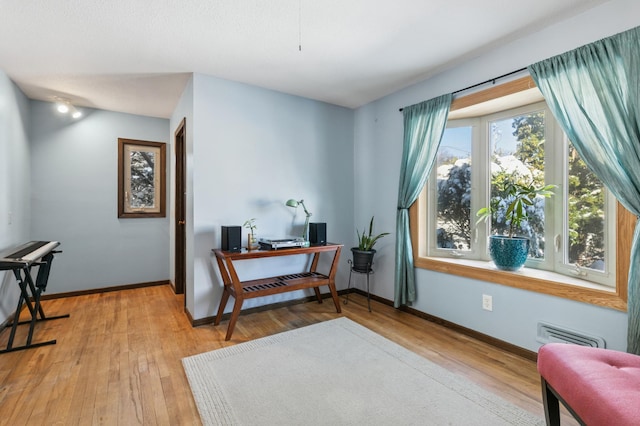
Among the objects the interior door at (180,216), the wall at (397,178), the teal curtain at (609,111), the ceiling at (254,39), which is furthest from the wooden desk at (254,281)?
the teal curtain at (609,111)

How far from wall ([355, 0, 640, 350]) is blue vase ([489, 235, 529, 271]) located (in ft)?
0.66

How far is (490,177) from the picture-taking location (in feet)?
9.21

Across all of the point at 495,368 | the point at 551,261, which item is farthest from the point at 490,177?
the point at 495,368

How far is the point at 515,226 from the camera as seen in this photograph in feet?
8.48

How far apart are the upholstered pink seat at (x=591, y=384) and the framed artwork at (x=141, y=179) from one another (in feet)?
14.7

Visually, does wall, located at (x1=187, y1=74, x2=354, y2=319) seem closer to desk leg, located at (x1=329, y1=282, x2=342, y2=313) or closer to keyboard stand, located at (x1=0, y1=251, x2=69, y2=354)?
desk leg, located at (x1=329, y1=282, x2=342, y2=313)

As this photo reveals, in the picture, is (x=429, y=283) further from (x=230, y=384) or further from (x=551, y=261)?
(x=230, y=384)

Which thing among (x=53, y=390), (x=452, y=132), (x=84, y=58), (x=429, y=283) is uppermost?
(x=84, y=58)

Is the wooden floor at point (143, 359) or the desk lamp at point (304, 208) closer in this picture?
the wooden floor at point (143, 359)

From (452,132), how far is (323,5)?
1.85m

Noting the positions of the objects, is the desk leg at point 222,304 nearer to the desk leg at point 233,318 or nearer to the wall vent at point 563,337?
the desk leg at point 233,318

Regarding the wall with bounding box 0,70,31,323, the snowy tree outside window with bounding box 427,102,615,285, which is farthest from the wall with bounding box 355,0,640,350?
the wall with bounding box 0,70,31,323

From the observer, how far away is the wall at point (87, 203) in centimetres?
360

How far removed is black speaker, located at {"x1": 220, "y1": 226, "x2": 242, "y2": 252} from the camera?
2735 mm
